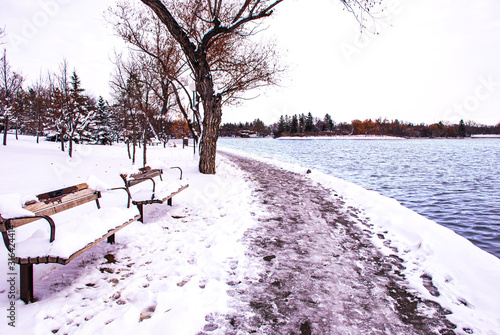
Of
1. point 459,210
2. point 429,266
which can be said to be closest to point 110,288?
point 429,266

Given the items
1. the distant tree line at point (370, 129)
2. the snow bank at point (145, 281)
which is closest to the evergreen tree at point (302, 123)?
the distant tree line at point (370, 129)

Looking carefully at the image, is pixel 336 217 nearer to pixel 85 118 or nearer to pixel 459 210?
pixel 459 210

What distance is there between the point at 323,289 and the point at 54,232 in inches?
122

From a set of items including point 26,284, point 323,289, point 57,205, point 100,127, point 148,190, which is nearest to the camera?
point 26,284

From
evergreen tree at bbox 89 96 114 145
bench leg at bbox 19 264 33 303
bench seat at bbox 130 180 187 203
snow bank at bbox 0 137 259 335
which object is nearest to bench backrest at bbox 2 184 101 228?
snow bank at bbox 0 137 259 335

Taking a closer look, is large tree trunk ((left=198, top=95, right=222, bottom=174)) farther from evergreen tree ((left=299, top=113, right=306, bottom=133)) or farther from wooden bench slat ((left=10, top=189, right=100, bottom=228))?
evergreen tree ((left=299, top=113, right=306, bottom=133))

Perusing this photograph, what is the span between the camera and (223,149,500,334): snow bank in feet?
8.95

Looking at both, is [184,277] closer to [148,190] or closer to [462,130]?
[148,190]

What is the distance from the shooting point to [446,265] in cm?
374

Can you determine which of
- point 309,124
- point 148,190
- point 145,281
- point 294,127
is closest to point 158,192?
point 148,190

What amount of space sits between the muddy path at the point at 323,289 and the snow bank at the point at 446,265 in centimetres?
19

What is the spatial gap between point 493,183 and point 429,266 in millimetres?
13799

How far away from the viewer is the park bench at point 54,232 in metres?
2.54

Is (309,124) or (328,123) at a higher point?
(328,123)
